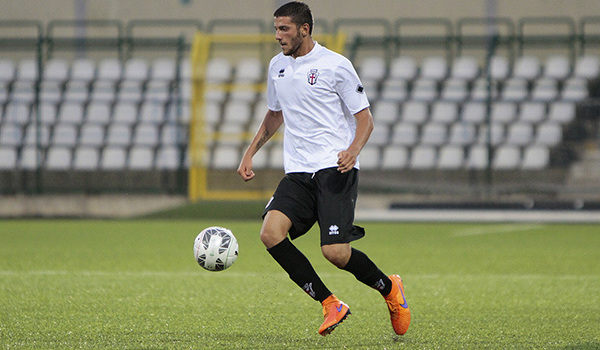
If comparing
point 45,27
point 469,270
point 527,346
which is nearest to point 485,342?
point 527,346

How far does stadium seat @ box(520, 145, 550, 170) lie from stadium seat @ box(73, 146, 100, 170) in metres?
7.28

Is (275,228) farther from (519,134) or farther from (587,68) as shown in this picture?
(587,68)

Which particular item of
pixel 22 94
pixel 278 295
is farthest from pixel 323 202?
pixel 22 94

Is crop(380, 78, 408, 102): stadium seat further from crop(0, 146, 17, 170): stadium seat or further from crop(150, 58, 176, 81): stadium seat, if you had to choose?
crop(0, 146, 17, 170): stadium seat

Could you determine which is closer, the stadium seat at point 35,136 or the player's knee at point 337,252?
the player's knee at point 337,252

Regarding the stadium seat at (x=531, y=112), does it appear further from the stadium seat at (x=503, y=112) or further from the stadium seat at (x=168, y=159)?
the stadium seat at (x=168, y=159)

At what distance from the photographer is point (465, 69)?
17.1m

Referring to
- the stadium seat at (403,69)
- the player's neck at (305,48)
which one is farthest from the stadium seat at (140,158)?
the player's neck at (305,48)

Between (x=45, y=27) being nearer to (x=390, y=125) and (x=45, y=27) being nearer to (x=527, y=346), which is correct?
(x=390, y=125)

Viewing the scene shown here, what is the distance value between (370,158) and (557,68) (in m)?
4.04

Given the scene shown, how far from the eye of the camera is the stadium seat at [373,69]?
55.7 feet

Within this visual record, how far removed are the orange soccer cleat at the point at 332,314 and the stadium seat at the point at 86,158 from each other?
1214 centimetres

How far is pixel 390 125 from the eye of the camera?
16031 mm

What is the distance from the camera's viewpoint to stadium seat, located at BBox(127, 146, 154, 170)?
1620 cm
